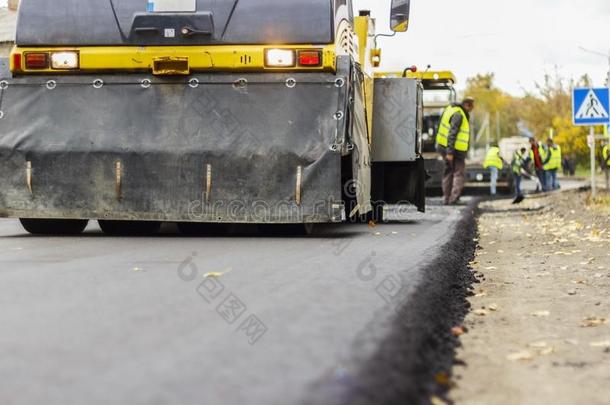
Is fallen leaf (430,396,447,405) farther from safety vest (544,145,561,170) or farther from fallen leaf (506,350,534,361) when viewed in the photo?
safety vest (544,145,561,170)

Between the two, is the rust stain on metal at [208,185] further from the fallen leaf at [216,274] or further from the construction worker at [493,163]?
the construction worker at [493,163]

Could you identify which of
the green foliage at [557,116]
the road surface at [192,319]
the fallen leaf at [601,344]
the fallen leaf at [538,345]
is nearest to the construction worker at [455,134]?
the road surface at [192,319]

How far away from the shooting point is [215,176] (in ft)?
31.7

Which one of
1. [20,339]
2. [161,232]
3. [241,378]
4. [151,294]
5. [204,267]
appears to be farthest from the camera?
[161,232]

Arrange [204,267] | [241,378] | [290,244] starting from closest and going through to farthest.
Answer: [241,378] < [204,267] < [290,244]

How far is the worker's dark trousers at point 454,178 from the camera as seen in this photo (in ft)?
60.8

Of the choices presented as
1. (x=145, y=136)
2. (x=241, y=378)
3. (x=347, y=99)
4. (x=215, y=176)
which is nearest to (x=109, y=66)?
(x=145, y=136)

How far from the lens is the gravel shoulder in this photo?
13.5ft

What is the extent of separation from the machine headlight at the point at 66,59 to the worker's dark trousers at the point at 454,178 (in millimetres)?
9698

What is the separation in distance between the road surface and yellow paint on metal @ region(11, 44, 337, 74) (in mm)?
2091

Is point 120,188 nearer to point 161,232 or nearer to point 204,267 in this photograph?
point 161,232

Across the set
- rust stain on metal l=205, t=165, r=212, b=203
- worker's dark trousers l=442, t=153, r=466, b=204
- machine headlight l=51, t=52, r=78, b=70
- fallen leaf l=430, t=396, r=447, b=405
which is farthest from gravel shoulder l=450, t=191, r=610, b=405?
worker's dark trousers l=442, t=153, r=466, b=204

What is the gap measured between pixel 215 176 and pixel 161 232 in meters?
1.72

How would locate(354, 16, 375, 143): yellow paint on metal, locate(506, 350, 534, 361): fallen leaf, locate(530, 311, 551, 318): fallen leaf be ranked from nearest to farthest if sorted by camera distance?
locate(506, 350, 534, 361): fallen leaf → locate(530, 311, 551, 318): fallen leaf → locate(354, 16, 375, 143): yellow paint on metal
